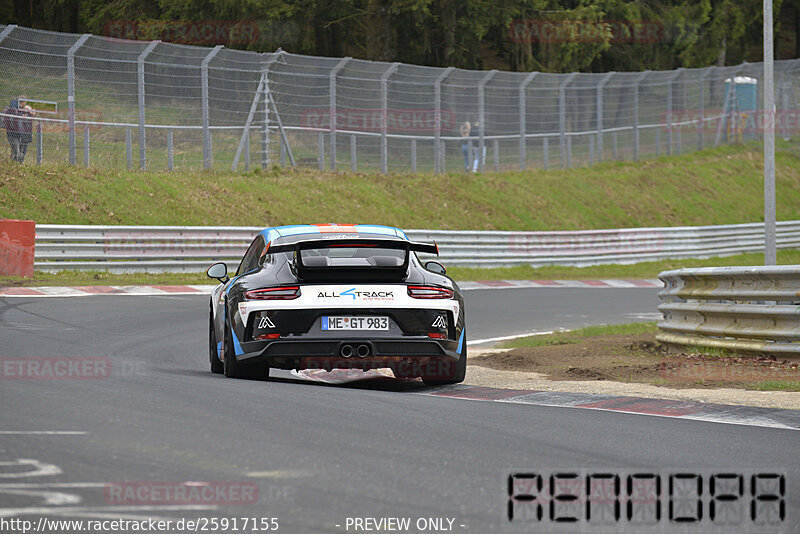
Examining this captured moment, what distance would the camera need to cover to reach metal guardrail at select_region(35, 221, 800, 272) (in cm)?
2267

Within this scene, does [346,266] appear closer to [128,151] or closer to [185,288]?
[185,288]

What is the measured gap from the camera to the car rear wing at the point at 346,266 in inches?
382

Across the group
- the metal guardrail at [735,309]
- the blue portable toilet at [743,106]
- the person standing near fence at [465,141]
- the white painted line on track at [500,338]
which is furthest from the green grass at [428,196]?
the metal guardrail at [735,309]

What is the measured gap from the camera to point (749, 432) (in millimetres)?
7539

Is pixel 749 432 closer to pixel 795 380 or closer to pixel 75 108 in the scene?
pixel 795 380

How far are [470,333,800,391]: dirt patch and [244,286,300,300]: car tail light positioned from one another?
8.99 ft

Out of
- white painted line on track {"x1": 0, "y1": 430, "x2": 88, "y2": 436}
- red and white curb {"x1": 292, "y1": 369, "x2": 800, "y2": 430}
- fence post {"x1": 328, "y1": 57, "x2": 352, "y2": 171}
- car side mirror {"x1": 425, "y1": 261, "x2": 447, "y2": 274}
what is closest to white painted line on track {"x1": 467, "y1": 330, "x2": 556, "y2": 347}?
car side mirror {"x1": 425, "y1": 261, "x2": 447, "y2": 274}

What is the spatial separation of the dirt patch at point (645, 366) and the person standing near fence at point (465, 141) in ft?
70.3

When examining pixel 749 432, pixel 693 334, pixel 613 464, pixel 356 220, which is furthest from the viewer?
pixel 356 220

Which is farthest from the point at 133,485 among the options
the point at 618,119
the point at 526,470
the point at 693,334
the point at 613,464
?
the point at 618,119

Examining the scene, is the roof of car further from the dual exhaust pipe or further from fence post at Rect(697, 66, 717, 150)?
fence post at Rect(697, 66, 717, 150)

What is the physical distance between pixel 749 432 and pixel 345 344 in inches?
127

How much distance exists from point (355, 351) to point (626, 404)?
2058mm

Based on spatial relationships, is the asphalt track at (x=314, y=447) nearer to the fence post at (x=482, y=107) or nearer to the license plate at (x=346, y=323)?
the license plate at (x=346, y=323)
